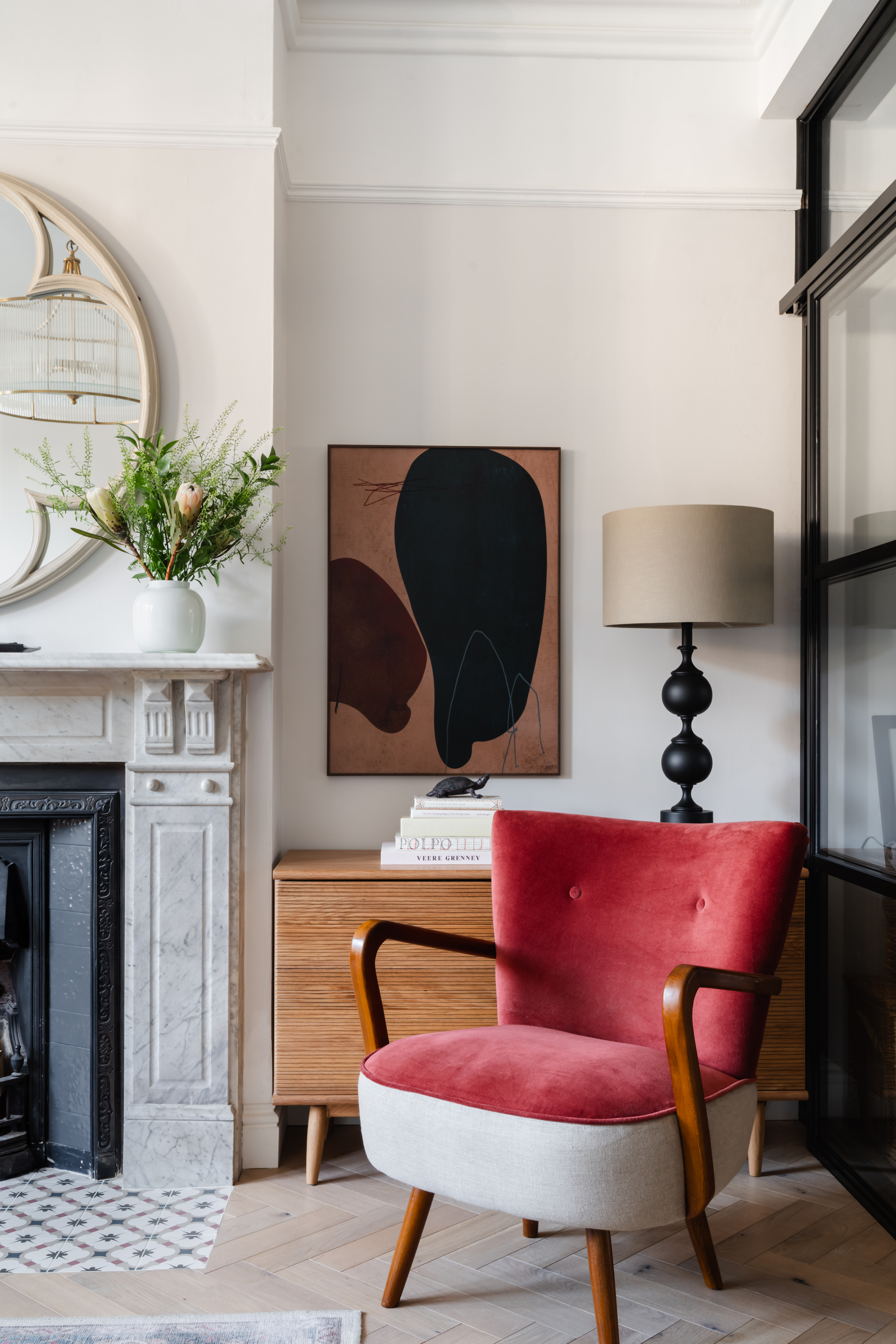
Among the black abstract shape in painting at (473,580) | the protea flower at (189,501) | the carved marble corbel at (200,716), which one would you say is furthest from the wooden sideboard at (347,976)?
the protea flower at (189,501)

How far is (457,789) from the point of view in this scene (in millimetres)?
2371

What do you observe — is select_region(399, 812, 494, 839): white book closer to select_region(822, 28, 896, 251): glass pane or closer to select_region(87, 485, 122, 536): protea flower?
select_region(87, 485, 122, 536): protea flower

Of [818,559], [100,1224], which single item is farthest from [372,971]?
[818,559]

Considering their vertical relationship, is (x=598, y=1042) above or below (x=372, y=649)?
below

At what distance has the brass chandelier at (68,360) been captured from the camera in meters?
2.29

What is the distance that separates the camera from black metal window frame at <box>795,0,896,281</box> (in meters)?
2.43

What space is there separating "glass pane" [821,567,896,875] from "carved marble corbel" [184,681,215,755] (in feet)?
4.88

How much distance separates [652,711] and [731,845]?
800mm

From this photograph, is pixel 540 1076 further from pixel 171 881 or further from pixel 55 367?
pixel 55 367

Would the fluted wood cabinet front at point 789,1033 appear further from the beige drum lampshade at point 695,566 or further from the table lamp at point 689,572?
the beige drum lampshade at point 695,566

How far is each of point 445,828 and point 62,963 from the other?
0.96 meters

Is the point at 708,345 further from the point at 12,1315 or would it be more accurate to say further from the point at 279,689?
the point at 12,1315

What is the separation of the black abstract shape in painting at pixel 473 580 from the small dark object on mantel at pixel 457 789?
0.61 feet

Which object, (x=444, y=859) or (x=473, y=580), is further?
(x=473, y=580)
